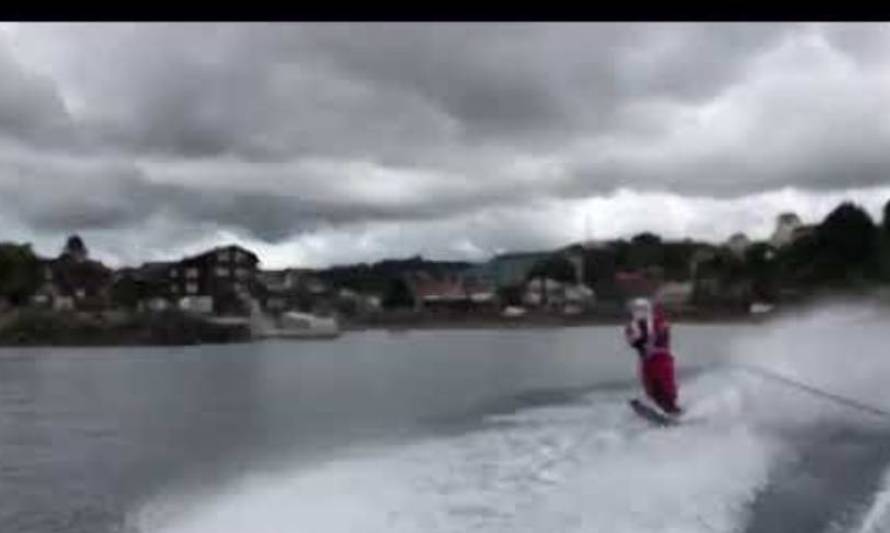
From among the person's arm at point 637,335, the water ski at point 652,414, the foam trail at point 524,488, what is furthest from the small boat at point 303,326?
the foam trail at point 524,488

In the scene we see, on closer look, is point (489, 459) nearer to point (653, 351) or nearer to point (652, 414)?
point (652, 414)

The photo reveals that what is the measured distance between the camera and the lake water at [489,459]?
4.93 metres

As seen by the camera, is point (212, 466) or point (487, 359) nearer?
point (212, 466)

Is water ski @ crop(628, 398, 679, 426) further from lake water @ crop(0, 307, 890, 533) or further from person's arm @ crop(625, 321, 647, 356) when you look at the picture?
person's arm @ crop(625, 321, 647, 356)

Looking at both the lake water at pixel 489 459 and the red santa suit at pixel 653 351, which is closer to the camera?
the lake water at pixel 489 459

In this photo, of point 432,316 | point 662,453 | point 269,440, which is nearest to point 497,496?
point 662,453

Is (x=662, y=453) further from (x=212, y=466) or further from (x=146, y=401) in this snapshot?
(x=146, y=401)

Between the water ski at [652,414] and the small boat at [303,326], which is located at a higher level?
the small boat at [303,326]

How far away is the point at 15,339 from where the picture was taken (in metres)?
33.2

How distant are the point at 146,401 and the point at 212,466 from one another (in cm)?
1021

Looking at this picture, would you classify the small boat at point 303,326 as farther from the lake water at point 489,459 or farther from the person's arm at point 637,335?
the person's arm at point 637,335

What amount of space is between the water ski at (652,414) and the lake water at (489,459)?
10cm

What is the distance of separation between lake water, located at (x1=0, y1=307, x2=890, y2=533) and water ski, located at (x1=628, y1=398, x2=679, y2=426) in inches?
4.1

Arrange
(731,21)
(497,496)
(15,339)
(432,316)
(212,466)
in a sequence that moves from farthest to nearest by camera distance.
Answer: (15,339), (432,316), (212,466), (497,496), (731,21)
